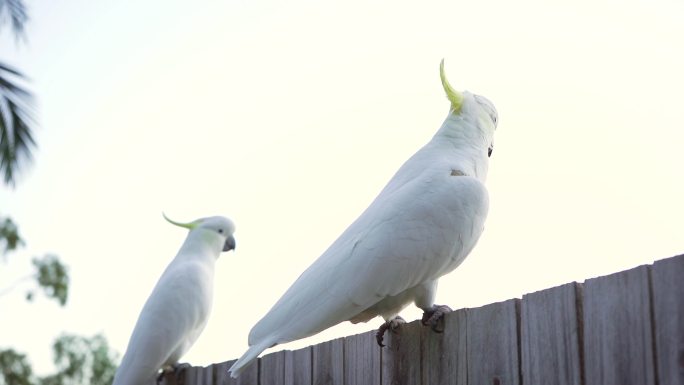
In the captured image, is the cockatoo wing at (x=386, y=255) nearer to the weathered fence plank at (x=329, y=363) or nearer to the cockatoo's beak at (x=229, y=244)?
the weathered fence plank at (x=329, y=363)

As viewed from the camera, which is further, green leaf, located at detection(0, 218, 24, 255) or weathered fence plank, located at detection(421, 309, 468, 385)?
green leaf, located at detection(0, 218, 24, 255)

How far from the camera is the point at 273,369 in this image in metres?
2.72

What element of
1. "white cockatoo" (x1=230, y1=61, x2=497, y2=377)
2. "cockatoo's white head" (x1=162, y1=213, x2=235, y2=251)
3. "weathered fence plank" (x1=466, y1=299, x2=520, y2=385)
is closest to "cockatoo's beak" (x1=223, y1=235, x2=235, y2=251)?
"cockatoo's white head" (x1=162, y1=213, x2=235, y2=251)

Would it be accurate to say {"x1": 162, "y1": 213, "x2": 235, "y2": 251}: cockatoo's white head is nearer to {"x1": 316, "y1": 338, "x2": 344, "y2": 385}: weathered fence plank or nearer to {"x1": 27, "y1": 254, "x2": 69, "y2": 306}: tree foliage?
{"x1": 316, "y1": 338, "x2": 344, "y2": 385}: weathered fence plank

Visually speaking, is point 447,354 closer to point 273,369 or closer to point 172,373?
point 273,369

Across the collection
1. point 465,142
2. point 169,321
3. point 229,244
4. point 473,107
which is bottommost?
point 169,321

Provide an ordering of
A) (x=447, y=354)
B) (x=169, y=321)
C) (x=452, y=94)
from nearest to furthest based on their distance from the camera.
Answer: (x=447, y=354)
(x=452, y=94)
(x=169, y=321)

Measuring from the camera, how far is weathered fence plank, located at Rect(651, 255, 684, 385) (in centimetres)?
146

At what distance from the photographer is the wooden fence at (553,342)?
4.94 ft

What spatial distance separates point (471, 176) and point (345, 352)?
0.76 meters

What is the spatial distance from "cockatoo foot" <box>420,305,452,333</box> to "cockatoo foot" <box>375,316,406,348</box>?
82mm

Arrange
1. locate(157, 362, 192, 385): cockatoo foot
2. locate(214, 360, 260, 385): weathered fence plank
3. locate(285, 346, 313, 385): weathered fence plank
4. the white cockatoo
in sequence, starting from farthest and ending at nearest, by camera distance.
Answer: locate(157, 362, 192, 385): cockatoo foot
locate(214, 360, 260, 385): weathered fence plank
locate(285, 346, 313, 385): weathered fence plank
the white cockatoo

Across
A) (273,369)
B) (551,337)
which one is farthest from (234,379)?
(551,337)

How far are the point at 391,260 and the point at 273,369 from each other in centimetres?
58
